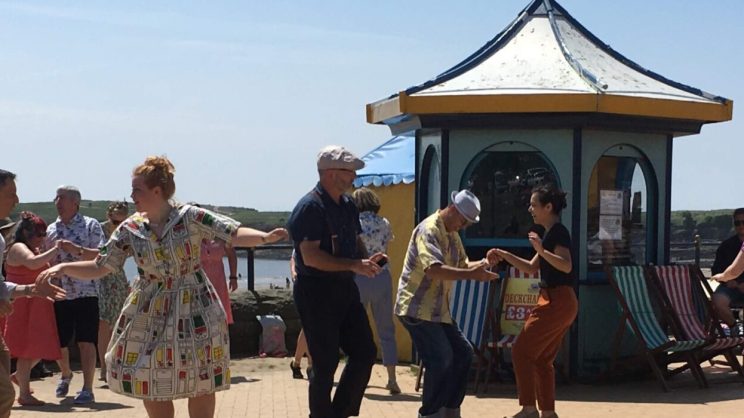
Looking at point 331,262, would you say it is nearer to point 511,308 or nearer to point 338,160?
point 338,160

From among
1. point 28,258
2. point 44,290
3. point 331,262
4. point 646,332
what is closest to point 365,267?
point 331,262

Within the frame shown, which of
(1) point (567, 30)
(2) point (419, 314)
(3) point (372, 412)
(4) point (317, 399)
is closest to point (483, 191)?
(1) point (567, 30)

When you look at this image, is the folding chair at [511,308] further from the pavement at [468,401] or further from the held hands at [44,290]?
the held hands at [44,290]

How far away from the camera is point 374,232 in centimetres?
908

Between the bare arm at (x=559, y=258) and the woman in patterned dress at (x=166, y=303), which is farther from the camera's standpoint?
the bare arm at (x=559, y=258)

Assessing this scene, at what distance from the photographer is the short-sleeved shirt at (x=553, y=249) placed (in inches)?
280

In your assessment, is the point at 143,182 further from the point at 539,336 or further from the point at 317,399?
the point at 539,336

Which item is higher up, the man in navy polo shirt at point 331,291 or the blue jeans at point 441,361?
the man in navy polo shirt at point 331,291

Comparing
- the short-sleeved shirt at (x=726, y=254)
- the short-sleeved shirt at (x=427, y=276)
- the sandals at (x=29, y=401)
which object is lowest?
the sandals at (x=29, y=401)

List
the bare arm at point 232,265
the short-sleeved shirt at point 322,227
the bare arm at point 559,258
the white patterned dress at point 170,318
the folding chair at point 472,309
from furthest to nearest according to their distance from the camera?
the bare arm at point 232,265, the folding chair at point 472,309, the bare arm at point 559,258, the short-sleeved shirt at point 322,227, the white patterned dress at point 170,318

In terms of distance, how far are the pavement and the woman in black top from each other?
81 cm

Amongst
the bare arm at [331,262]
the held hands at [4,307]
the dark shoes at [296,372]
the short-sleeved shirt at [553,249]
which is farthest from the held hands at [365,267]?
the dark shoes at [296,372]

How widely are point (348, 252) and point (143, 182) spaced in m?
1.35

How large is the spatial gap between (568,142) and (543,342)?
2728mm
